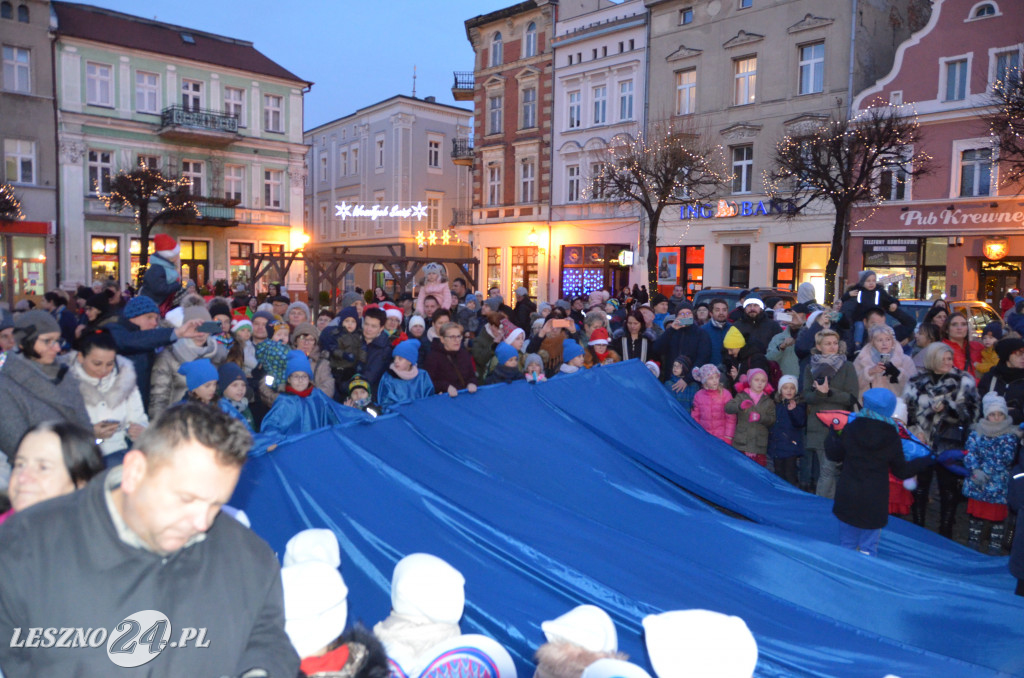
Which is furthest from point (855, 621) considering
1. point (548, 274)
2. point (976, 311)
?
point (548, 274)

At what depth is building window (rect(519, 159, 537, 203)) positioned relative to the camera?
3078 cm

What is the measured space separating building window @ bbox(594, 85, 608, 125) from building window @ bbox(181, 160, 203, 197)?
53.5ft

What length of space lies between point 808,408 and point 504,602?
13.7ft

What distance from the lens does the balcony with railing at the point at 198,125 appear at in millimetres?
28719

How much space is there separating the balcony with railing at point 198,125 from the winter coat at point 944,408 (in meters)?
28.8

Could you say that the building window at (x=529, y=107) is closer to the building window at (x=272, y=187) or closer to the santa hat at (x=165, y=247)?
the building window at (x=272, y=187)

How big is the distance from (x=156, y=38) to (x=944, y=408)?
104ft

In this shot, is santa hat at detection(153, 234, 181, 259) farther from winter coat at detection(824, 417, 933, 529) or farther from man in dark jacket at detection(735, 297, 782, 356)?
man in dark jacket at detection(735, 297, 782, 356)

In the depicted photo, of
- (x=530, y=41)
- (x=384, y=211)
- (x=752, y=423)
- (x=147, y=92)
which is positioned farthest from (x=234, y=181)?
(x=752, y=423)

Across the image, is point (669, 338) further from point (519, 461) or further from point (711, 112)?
point (711, 112)

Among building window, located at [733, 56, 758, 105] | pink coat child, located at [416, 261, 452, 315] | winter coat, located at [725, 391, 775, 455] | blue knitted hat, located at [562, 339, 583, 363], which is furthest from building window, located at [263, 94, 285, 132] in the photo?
winter coat, located at [725, 391, 775, 455]

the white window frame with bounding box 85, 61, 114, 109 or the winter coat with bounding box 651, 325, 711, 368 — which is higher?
the white window frame with bounding box 85, 61, 114, 109

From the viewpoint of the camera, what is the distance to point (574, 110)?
29109 mm

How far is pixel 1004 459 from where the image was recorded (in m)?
5.63
